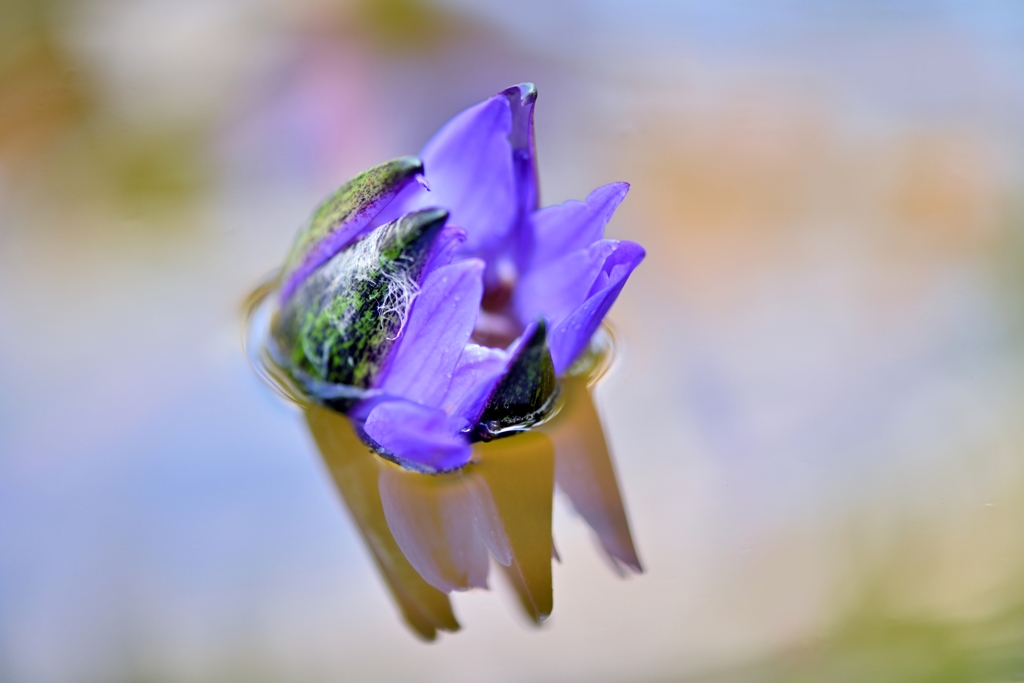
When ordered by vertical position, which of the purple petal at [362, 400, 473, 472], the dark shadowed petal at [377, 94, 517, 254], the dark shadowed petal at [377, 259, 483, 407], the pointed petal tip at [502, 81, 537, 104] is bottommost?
the purple petal at [362, 400, 473, 472]

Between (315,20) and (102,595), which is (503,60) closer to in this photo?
(315,20)

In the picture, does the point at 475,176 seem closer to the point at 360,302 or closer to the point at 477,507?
the point at 360,302

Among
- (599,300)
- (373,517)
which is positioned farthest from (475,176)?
(373,517)

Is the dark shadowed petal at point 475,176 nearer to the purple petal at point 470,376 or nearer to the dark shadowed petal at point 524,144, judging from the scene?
the dark shadowed petal at point 524,144

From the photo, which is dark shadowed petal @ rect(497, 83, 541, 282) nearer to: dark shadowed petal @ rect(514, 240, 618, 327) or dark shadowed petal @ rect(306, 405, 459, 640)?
dark shadowed petal @ rect(514, 240, 618, 327)

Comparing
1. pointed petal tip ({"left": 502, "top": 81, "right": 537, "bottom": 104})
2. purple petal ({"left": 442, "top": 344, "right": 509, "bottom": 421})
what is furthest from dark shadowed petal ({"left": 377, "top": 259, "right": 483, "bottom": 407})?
pointed petal tip ({"left": 502, "top": 81, "right": 537, "bottom": 104})

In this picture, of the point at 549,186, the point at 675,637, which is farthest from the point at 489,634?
the point at 549,186
